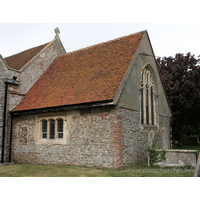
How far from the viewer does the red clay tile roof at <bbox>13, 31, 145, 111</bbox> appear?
11898 mm

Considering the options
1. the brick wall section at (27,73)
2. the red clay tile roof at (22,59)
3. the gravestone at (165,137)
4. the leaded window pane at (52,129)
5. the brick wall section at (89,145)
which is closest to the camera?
the brick wall section at (89,145)

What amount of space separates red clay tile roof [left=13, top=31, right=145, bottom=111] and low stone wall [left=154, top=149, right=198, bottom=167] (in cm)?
433

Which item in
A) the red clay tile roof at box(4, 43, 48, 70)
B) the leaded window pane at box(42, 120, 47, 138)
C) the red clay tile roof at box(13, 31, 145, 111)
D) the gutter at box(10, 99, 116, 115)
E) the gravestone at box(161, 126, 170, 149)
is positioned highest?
the red clay tile roof at box(4, 43, 48, 70)

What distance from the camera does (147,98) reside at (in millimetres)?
14625

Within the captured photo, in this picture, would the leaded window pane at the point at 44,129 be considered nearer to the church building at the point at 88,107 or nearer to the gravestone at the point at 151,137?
the church building at the point at 88,107

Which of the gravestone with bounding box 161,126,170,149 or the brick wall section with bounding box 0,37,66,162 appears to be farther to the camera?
the gravestone with bounding box 161,126,170,149

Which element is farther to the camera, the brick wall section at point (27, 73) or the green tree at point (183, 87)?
the green tree at point (183, 87)

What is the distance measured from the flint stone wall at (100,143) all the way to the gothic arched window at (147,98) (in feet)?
3.34

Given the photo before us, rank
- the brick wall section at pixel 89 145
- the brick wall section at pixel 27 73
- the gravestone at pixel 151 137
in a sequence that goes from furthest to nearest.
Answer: the brick wall section at pixel 27 73
the gravestone at pixel 151 137
the brick wall section at pixel 89 145

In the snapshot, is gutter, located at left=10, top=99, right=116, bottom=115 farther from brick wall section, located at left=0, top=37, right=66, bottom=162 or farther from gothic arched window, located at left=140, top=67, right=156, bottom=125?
gothic arched window, located at left=140, top=67, right=156, bottom=125

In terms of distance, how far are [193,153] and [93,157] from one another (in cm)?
500

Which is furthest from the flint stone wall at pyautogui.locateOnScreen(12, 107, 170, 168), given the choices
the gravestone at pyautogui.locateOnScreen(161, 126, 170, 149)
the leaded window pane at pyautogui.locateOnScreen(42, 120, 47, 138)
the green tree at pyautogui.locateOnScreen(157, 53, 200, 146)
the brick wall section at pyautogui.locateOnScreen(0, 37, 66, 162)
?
the green tree at pyautogui.locateOnScreen(157, 53, 200, 146)

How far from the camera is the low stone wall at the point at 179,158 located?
405 inches

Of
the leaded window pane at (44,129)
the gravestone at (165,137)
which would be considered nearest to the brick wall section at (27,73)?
the leaded window pane at (44,129)
